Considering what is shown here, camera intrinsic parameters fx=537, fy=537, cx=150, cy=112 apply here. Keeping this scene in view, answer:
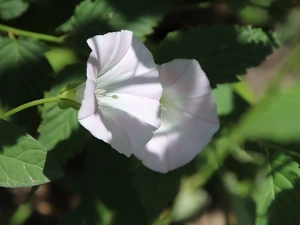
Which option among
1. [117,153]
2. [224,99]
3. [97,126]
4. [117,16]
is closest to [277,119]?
[224,99]

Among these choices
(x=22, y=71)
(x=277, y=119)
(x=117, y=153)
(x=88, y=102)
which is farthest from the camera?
(x=277, y=119)

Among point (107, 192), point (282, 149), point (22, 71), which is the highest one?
point (22, 71)

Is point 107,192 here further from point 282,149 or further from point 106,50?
point 106,50

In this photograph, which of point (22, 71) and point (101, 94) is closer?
point (101, 94)

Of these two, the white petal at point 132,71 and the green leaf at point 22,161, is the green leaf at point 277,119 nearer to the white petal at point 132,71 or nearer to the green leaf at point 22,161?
the white petal at point 132,71

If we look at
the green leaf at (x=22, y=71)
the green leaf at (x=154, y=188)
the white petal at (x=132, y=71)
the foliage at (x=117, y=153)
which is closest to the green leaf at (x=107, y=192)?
the foliage at (x=117, y=153)

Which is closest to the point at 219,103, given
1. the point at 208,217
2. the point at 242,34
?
the point at 242,34

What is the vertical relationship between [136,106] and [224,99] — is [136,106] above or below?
above
